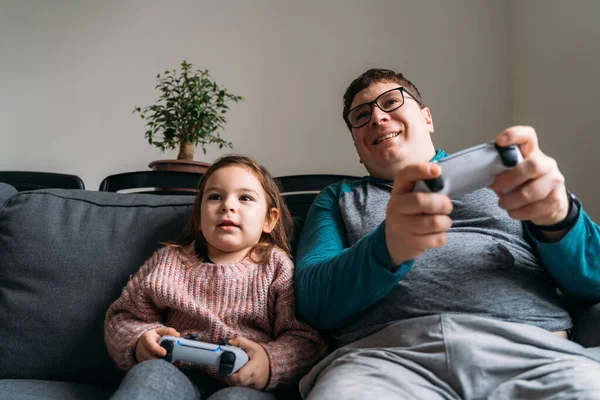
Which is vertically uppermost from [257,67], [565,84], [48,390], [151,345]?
[257,67]

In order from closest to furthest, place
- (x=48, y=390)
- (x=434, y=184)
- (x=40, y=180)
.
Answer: (x=434, y=184), (x=48, y=390), (x=40, y=180)

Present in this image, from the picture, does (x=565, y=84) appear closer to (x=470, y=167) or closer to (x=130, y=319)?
(x=470, y=167)

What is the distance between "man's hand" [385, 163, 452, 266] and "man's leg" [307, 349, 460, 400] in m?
0.18

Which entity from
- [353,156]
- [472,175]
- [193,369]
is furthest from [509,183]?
[353,156]

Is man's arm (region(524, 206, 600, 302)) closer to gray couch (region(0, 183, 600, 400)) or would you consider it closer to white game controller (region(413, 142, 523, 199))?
gray couch (region(0, 183, 600, 400))

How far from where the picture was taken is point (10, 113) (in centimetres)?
261

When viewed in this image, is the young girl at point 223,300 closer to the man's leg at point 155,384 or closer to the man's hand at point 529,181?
the man's leg at point 155,384

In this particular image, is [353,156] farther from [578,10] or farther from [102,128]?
[102,128]

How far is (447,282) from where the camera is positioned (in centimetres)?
83

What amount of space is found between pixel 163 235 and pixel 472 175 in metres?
0.73

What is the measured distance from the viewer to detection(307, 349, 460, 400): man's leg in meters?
0.67

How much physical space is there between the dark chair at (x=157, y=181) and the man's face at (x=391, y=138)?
755mm

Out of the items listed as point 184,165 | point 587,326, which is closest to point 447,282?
point 587,326

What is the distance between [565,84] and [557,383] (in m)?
1.47
